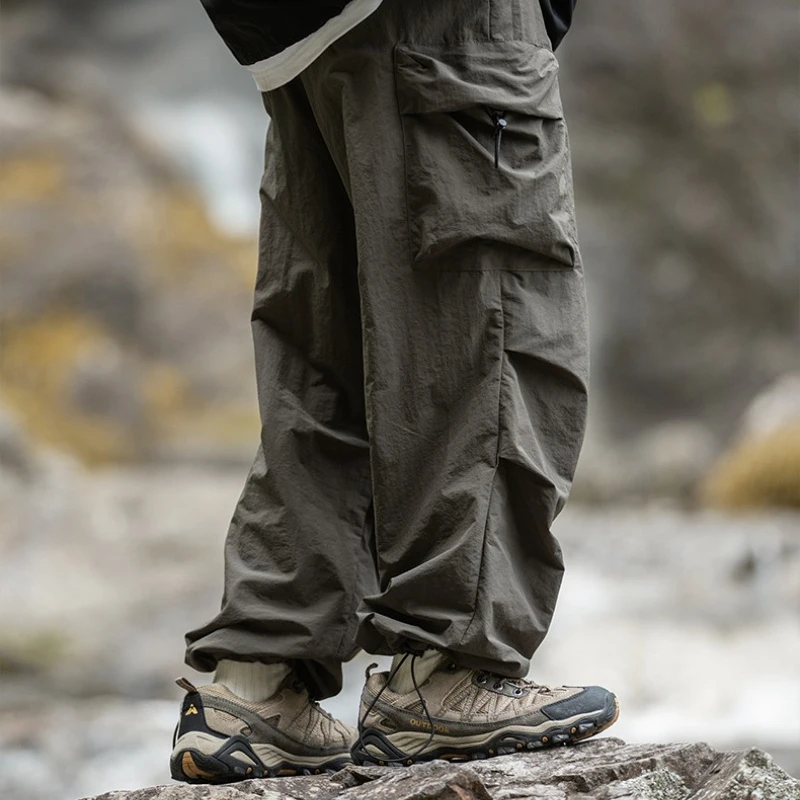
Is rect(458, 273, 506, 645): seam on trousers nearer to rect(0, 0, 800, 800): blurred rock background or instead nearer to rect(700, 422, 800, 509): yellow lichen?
rect(0, 0, 800, 800): blurred rock background

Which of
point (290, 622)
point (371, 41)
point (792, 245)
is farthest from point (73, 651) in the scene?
point (792, 245)

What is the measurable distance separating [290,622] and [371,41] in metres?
0.56

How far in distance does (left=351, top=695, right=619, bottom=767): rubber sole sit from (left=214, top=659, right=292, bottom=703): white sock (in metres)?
0.12

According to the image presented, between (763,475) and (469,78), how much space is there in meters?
4.90

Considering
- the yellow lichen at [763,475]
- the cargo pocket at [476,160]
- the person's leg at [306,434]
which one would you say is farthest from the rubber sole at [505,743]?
the yellow lichen at [763,475]

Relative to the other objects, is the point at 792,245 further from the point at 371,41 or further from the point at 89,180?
the point at 371,41

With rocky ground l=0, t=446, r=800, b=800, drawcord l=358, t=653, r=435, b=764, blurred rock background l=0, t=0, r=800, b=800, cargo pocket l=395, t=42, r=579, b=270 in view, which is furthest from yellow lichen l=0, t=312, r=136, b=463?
cargo pocket l=395, t=42, r=579, b=270

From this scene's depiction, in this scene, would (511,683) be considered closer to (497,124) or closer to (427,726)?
(427,726)

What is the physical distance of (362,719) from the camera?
126 centimetres

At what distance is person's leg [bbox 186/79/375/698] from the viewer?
131 centimetres

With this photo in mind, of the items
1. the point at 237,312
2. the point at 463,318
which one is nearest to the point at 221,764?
the point at 463,318

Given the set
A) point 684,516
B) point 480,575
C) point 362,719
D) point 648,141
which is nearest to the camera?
point 480,575

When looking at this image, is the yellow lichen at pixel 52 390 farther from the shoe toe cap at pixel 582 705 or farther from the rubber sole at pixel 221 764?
the shoe toe cap at pixel 582 705

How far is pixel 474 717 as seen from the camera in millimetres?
1212
